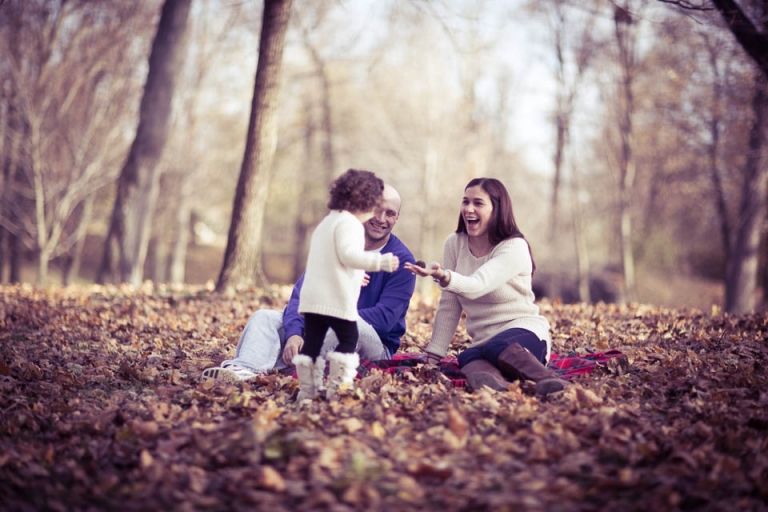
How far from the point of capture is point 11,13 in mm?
14547

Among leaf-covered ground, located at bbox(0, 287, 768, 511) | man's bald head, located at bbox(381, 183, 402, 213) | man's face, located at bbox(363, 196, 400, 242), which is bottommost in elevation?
leaf-covered ground, located at bbox(0, 287, 768, 511)

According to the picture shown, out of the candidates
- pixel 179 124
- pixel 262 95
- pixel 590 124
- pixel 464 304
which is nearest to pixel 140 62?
pixel 179 124

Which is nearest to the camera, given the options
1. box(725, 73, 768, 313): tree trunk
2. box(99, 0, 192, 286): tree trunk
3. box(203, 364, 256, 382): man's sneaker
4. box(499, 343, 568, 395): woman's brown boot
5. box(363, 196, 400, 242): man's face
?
box(499, 343, 568, 395): woman's brown boot

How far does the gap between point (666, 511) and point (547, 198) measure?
25.5 meters

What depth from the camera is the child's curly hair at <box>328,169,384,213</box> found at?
4.07 metres

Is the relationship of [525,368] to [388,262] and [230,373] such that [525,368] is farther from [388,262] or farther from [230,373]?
[230,373]

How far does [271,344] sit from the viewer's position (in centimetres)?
512

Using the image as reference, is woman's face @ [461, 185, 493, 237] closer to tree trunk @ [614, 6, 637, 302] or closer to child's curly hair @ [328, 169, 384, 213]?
child's curly hair @ [328, 169, 384, 213]

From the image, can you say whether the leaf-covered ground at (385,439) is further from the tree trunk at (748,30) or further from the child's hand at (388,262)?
the tree trunk at (748,30)

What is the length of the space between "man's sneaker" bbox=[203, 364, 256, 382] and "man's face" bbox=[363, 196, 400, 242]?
1315mm

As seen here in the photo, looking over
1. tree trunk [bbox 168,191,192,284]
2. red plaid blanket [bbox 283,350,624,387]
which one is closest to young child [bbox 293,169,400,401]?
red plaid blanket [bbox 283,350,624,387]

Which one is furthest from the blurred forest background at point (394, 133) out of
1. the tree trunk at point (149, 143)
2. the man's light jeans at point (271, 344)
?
the man's light jeans at point (271, 344)

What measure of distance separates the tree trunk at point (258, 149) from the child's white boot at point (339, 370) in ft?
17.7

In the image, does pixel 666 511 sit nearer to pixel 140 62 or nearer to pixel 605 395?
pixel 605 395
